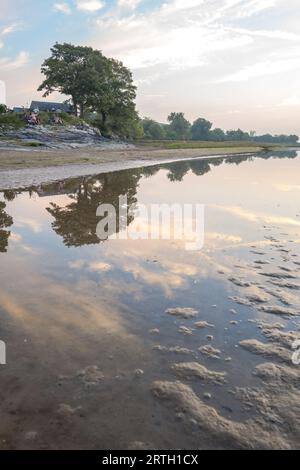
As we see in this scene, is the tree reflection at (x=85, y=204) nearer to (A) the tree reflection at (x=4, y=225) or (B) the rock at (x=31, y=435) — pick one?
(A) the tree reflection at (x=4, y=225)

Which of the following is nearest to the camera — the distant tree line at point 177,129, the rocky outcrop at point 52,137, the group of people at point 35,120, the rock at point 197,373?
the rock at point 197,373

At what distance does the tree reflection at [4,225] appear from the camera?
9242 mm

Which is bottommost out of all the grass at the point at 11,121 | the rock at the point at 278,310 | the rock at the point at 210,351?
the rock at the point at 210,351

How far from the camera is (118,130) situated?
240 feet

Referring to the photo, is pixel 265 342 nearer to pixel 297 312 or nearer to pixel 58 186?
pixel 297 312

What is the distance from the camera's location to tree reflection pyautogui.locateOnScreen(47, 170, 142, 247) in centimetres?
1019

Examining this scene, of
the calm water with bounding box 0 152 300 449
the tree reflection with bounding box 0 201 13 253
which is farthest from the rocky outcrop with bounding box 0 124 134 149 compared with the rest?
the calm water with bounding box 0 152 300 449

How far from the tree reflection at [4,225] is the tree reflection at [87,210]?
1348mm

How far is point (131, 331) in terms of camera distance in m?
5.22

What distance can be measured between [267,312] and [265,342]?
37.9 inches

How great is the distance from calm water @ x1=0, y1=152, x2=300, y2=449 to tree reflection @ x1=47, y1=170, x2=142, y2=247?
119 millimetres

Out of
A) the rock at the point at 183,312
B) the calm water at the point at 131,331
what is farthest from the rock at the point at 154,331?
the rock at the point at 183,312

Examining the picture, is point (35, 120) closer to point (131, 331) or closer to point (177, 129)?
point (131, 331)

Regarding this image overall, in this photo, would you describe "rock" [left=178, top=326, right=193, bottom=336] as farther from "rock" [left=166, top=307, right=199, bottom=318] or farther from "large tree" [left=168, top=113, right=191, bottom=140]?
"large tree" [left=168, top=113, right=191, bottom=140]
